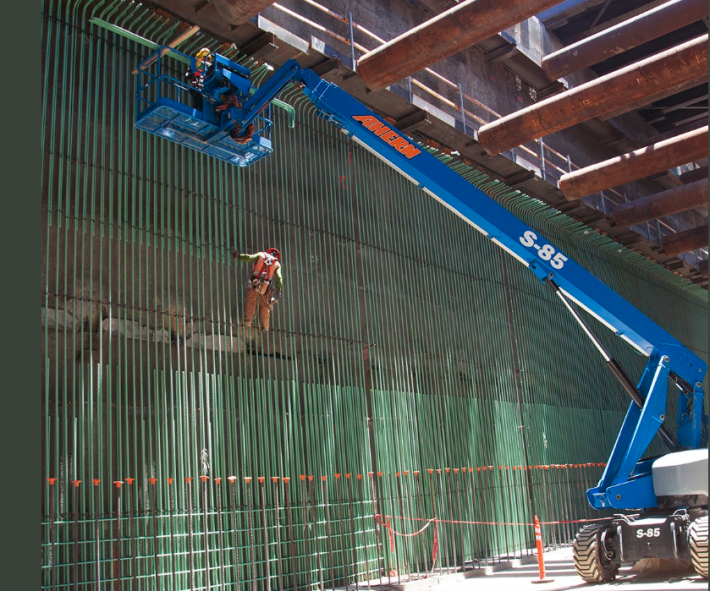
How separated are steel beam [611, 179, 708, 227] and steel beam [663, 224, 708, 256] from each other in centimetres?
270

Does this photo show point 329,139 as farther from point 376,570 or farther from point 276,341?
point 376,570

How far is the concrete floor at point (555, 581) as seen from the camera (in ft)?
43.6

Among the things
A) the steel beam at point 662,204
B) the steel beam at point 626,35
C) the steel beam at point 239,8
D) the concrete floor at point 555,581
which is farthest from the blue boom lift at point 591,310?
the steel beam at point 662,204

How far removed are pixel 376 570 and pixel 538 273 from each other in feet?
23.9

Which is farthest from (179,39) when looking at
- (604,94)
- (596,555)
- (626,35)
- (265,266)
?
(596,555)

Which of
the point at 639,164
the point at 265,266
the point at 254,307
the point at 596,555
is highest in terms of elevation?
the point at 639,164

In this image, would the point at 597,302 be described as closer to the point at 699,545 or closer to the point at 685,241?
the point at 699,545

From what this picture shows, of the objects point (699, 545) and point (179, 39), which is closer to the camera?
point (699, 545)

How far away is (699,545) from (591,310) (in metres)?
4.67

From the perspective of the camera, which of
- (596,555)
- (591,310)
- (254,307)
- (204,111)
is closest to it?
(204,111)

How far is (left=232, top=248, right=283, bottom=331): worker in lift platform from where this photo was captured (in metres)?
14.8

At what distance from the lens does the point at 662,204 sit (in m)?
25.1

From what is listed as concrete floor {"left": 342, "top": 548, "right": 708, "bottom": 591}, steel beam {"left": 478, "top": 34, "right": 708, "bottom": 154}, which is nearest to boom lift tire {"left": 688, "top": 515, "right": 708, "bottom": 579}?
concrete floor {"left": 342, "top": 548, "right": 708, "bottom": 591}

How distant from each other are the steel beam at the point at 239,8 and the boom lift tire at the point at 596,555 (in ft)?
38.2
